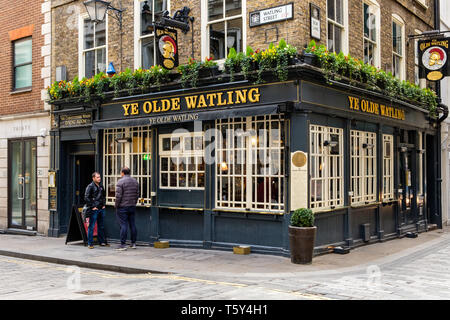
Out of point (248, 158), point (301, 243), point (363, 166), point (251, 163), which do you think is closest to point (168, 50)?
point (248, 158)

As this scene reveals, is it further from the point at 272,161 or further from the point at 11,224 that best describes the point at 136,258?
the point at 11,224

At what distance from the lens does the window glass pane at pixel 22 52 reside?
53.0 ft

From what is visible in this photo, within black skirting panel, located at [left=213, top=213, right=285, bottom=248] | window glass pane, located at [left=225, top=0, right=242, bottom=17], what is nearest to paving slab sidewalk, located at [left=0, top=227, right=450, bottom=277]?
black skirting panel, located at [left=213, top=213, right=285, bottom=248]

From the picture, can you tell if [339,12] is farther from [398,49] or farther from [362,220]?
[362,220]

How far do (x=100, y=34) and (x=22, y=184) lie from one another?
563cm

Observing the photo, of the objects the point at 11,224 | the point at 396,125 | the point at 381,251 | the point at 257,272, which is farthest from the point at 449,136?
the point at 11,224

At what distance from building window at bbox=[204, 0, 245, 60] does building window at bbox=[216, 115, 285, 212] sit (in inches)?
65.8

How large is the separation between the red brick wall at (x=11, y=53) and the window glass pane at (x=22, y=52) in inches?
6.2

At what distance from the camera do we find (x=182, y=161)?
12219 mm

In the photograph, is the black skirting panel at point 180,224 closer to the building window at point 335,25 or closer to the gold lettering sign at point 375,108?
the gold lettering sign at point 375,108

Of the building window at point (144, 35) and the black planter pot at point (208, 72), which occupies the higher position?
the building window at point (144, 35)

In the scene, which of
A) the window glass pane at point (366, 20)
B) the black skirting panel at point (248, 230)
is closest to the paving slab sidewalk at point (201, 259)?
the black skirting panel at point (248, 230)

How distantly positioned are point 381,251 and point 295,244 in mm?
3016

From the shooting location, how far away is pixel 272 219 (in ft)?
34.7
